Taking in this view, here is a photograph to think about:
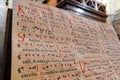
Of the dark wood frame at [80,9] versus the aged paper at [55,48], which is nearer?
the aged paper at [55,48]

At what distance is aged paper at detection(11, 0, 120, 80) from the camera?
802mm

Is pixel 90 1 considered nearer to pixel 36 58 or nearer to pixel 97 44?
pixel 97 44

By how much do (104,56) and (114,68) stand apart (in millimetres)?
143

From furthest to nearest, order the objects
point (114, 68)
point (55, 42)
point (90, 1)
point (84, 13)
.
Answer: point (90, 1) < point (84, 13) < point (114, 68) < point (55, 42)

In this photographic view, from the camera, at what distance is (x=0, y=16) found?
1.37 m

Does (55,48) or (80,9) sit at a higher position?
(80,9)

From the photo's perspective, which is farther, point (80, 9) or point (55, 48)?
point (80, 9)

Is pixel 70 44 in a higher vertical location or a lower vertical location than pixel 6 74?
higher

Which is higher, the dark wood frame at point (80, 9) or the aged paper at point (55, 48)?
the dark wood frame at point (80, 9)

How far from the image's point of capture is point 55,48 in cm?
97

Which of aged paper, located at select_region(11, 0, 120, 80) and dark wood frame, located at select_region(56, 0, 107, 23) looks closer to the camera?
aged paper, located at select_region(11, 0, 120, 80)

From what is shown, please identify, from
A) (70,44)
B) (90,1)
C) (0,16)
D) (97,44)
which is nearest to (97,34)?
(97,44)

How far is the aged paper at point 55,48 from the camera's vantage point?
80 cm

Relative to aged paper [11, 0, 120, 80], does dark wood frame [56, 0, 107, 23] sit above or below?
above
